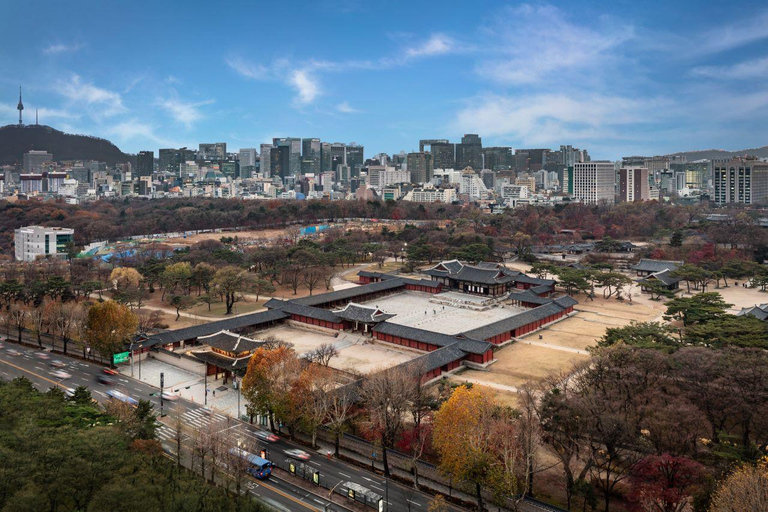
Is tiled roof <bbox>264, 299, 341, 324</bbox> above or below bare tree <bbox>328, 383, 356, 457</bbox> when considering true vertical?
above

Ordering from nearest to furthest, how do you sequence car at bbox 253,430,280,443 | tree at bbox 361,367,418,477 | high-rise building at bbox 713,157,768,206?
1. tree at bbox 361,367,418,477
2. car at bbox 253,430,280,443
3. high-rise building at bbox 713,157,768,206

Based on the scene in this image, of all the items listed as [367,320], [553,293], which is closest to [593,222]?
[553,293]

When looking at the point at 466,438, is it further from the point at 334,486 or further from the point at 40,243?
the point at 40,243

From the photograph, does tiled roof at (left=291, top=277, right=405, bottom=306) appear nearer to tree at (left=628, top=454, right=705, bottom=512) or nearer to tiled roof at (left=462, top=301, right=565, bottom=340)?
tiled roof at (left=462, top=301, right=565, bottom=340)

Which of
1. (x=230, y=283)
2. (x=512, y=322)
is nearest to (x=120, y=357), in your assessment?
(x=230, y=283)

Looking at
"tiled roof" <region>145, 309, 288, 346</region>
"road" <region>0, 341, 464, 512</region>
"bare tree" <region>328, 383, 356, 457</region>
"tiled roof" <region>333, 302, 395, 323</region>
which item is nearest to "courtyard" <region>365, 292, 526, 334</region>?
"tiled roof" <region>333, 302, 395, 323</region>

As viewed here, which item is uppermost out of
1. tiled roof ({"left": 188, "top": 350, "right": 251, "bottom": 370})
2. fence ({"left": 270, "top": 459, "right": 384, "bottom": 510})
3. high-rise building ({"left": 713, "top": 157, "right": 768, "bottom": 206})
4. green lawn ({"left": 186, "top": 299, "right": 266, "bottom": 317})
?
high-rise building ({"left": 713, "top": 157, "right": 768, "bottom": 206})

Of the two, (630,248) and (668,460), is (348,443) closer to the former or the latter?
(668,460)
